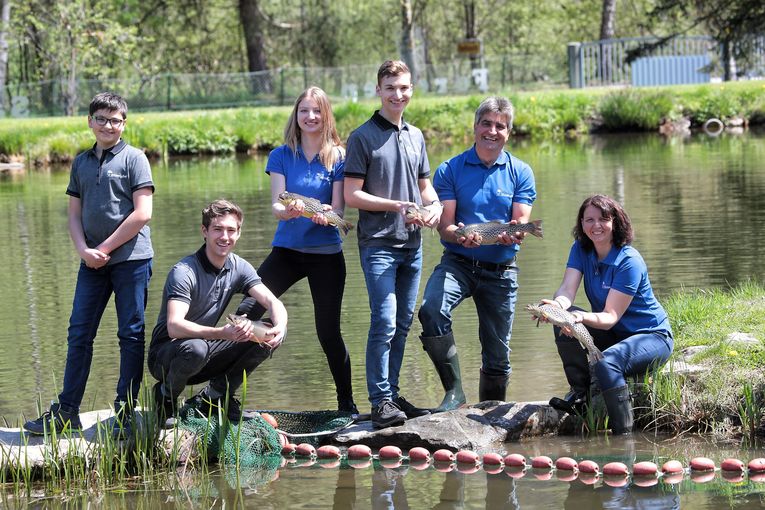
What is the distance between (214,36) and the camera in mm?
53312

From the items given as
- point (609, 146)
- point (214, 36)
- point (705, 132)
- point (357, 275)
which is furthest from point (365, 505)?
point (214, 36)

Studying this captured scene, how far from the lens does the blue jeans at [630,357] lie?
675 cm

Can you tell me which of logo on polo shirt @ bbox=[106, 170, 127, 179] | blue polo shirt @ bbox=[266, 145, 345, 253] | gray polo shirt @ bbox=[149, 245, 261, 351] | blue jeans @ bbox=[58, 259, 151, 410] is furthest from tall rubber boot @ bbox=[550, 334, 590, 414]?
logo on polo shirt @ bbox=[106, 170, 127, 179]

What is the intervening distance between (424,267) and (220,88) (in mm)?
29219

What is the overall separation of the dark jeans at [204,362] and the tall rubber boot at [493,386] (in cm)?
144

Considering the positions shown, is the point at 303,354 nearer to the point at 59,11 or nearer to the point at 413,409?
the point at 413,409

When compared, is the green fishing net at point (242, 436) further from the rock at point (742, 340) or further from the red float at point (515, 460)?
the rock at point (742, 340)

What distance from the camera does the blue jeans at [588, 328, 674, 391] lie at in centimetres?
675

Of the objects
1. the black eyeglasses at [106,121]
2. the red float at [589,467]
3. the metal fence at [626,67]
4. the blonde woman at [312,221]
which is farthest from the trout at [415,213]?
the metal fence at [626,67]

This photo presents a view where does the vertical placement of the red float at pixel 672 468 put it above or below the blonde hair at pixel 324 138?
below

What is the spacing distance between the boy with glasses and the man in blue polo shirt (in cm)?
165

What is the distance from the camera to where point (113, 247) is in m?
6.66

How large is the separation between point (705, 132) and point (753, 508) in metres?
27.3

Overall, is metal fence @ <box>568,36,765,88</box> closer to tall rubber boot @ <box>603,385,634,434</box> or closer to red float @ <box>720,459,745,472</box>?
tall rubber boot @ <box>603,385,634,434</box>
